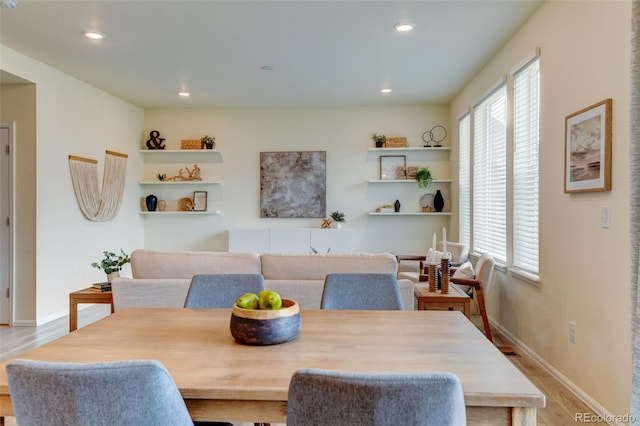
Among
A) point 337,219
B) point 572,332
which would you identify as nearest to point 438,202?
point 337,219

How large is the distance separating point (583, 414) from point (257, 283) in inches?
78.4

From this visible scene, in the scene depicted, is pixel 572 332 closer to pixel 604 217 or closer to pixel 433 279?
pixel 604 217

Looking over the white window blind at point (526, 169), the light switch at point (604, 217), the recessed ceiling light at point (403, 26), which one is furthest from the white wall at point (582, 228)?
the recessed ceiling light at point (403, 26)

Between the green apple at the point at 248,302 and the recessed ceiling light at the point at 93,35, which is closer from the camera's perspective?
the green apple at the point at 248,302

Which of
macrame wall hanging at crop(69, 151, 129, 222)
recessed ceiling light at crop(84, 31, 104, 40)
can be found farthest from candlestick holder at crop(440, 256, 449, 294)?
macrame wall hanging at crop(69, 151, 129, 222)

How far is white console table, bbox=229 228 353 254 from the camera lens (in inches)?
239

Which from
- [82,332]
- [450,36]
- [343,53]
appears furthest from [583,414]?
[343,53]

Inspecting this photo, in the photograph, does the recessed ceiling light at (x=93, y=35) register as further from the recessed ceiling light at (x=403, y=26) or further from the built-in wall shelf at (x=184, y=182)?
the built-in wall shelf at (x=184, y=182)

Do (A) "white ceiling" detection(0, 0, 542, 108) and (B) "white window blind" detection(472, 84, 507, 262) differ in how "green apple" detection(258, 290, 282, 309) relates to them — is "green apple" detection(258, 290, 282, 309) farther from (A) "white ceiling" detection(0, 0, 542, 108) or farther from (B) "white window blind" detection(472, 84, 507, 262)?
(B) "white window blind" detection(472, 84, 507, 262)

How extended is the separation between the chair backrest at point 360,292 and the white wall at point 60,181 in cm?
373

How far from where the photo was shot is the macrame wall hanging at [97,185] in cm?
498

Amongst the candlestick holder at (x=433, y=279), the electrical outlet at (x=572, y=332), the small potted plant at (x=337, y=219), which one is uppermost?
the small potted plant at (x=337, y=219)

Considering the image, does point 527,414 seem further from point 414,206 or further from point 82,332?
point 414,206

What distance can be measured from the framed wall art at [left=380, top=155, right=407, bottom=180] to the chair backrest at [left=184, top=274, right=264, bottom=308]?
4.49 m
